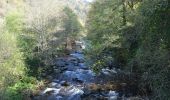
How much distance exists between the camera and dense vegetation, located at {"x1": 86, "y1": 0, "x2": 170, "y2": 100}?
16.0m

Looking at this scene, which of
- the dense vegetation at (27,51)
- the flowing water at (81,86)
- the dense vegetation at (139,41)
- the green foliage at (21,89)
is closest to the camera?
the dense vegetation at (139,41)

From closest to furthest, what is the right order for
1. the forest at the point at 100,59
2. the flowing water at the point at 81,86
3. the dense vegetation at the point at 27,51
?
1. the forest at the point at 100,59
2. the dense vegetation at the point at 27,51
3. the flowing water at the point at 81,86

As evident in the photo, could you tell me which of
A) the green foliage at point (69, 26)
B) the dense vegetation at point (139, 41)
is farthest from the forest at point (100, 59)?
the green foliage at point (69, 26)

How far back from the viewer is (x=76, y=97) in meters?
30.5

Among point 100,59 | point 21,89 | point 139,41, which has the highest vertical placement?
point 139,41

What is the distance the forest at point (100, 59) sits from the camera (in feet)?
54.6

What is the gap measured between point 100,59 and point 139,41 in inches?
461

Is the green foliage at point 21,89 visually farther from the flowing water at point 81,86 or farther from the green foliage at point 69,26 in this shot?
the green foliage at point 69,26

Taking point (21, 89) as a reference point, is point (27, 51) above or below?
above

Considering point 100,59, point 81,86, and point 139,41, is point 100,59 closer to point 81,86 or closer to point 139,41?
point 81,86

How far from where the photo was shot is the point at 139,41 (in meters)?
23.3

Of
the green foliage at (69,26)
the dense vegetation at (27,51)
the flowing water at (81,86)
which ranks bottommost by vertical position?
the flowing water at (81,86)

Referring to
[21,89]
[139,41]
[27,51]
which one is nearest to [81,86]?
[21,89]

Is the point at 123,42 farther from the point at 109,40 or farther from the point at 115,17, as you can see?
the point at 115,17
